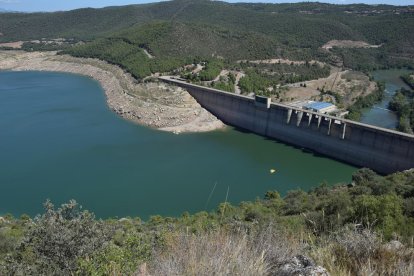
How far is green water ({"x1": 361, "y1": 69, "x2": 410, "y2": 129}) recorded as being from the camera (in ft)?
137

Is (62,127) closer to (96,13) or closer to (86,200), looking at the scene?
(86,200)

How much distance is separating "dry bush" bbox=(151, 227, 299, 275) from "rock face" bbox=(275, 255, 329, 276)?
4.4 inches

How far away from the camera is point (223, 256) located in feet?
13.0

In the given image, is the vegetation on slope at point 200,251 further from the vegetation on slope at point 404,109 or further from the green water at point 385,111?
the green water at point 385,111

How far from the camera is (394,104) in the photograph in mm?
46969

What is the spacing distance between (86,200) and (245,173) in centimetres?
1097

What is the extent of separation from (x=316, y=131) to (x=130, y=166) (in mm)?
14666

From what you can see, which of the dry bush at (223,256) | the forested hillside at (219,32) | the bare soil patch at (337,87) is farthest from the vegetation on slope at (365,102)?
the dry bush at (223,256)

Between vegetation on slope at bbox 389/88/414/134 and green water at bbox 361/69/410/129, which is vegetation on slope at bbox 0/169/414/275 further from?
green water at bbox 361/69/410/129

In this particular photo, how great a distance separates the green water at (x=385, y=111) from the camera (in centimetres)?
4191

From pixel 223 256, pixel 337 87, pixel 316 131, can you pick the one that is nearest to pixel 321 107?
pixel 316 131

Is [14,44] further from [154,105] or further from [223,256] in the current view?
[223,256]

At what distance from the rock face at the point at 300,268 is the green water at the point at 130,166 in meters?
18.8

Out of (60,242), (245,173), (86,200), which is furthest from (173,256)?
(245,173)
